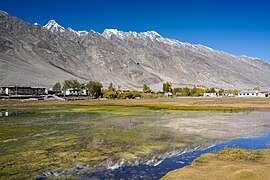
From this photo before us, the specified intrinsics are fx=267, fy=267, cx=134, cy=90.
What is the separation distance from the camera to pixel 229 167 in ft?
45.3

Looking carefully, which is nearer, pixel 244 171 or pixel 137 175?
pixel 244 171

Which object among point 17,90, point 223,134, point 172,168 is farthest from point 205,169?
point 17,90

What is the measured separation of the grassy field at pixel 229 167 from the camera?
497 inches

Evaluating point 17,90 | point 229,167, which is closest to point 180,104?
point 229,167

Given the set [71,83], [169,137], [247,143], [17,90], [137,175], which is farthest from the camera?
[71,83]

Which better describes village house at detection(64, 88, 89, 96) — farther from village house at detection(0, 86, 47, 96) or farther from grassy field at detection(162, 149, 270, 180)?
grassy field at detection(162, 149, 270, 180)

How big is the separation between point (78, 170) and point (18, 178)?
2944 millimetres

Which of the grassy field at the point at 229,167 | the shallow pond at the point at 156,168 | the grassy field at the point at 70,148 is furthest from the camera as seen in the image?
the grassy field at the point at 70,148

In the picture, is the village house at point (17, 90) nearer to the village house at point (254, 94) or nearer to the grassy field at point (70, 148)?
the grassy field at point (70, 148)

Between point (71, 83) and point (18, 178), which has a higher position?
point (71, 83)

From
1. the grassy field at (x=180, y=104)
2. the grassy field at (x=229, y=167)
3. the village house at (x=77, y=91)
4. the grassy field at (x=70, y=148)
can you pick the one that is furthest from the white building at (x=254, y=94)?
the grassy field at (x=229, y=167)

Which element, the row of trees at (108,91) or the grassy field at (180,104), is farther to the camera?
the row of trees at (108,91)

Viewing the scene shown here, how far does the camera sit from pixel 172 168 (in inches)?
584

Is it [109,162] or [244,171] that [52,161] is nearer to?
[109,162]
